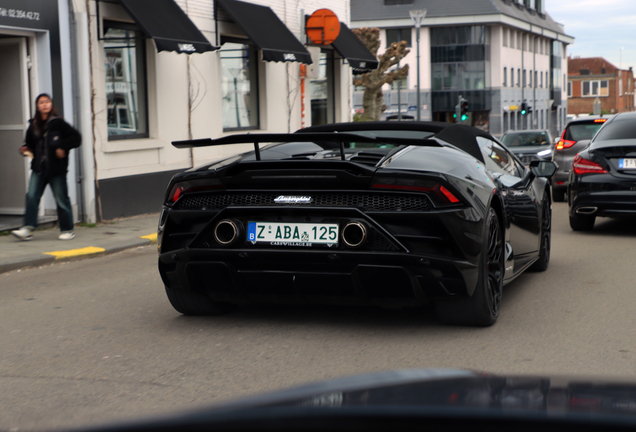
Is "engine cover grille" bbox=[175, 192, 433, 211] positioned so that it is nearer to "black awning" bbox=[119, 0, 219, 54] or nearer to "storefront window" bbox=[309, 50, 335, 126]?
"black awning" bbox=[119, 0, 219, 54]

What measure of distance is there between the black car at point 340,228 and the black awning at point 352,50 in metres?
14.6

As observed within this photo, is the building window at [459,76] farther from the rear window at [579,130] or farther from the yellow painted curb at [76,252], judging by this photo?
the yellow painted curb at [76,252]

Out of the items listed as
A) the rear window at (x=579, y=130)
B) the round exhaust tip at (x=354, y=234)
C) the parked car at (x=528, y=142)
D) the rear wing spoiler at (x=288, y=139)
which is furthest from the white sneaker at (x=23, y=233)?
the parked car at (x=528, y=142)

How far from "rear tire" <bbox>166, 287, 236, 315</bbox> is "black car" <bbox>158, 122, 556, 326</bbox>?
78 mm

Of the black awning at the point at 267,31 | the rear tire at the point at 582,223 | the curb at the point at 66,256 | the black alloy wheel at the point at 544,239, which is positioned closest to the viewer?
the black alloy wheel at the point at 544,239

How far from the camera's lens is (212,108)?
15.7 meters

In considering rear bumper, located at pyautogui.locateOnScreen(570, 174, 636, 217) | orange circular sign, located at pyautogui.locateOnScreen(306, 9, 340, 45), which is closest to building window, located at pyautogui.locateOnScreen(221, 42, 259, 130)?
orange circular sign, located at pyautogui.locateOnScreen(306, 9, 340, 45)

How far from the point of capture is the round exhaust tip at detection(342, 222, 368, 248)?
4.70 metres

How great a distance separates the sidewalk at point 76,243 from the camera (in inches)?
341

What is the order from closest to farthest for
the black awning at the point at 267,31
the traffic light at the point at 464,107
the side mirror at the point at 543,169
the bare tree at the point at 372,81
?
the side mirror at the point at 543,169
the black awning at the point at 267,31
the bare tree at the point at 372,81
the traffic light at the point at 464,107

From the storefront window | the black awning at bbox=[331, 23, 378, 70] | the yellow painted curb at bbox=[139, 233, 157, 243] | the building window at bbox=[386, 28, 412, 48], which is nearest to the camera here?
the yellow painted curb at bbox=[139, 233, 157, 243]

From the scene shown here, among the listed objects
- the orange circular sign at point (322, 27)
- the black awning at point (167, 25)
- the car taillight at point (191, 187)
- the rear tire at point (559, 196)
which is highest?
the orange circular sign at point (322, 27)

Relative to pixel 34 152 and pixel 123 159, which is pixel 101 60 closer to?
pixel 123 159

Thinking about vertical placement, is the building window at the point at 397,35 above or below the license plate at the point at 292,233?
above
